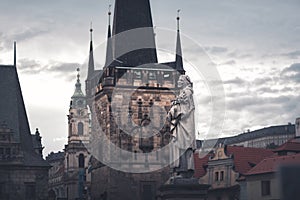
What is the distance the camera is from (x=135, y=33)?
77000 millimetres

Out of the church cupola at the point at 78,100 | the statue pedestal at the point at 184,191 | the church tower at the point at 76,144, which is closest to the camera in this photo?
the statue pedestal at the point at 184,191

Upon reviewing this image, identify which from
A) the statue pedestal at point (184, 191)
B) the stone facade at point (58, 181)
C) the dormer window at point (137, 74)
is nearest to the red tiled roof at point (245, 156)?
the dormer window at point (137, 74)

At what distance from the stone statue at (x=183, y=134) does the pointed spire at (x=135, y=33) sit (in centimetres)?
6298

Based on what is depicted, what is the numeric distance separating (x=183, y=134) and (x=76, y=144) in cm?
11862

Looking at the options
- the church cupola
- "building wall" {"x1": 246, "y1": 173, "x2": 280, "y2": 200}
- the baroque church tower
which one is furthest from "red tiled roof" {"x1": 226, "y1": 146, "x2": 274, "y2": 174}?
the church cupola

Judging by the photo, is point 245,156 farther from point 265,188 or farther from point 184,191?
point 184,191

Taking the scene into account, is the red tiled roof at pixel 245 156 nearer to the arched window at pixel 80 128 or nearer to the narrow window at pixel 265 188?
the narrow window at pixel 265 188

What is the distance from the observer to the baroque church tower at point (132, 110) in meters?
77.5

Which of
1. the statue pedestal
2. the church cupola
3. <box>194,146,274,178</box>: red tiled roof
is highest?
the church cupola

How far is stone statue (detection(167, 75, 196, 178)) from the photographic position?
13.9 m

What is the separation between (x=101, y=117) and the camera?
80.3 meters

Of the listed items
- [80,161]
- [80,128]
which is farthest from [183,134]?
[80,128]

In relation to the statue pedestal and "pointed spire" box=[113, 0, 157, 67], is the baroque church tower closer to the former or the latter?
"pointed spire" box=[113, 0, 157, 67]

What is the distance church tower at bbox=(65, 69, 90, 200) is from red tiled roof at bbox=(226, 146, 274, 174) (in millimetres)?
54955
